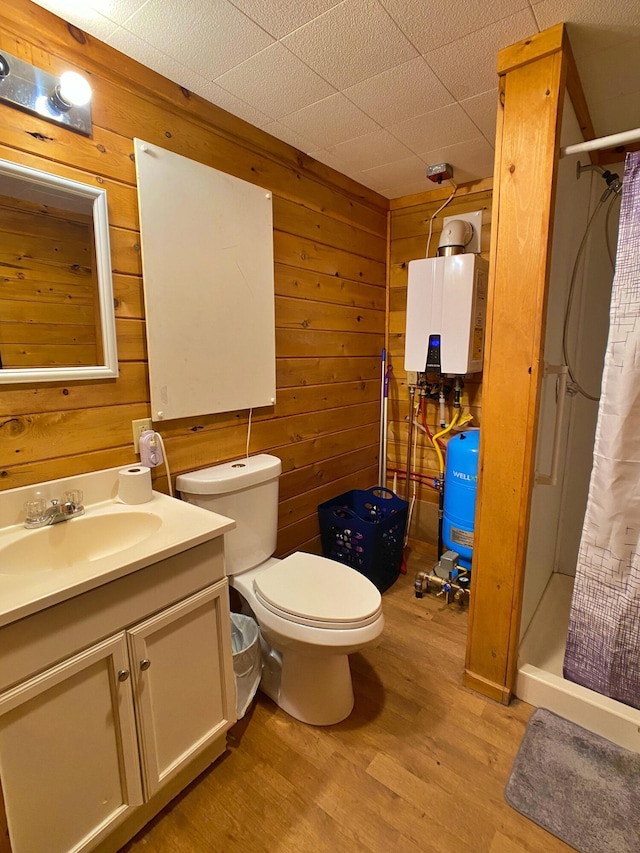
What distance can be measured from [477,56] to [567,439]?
167cm

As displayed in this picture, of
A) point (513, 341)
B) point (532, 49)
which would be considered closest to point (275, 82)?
point (532, 49)

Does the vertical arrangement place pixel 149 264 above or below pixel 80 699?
above

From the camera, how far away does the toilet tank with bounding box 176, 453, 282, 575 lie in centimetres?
158

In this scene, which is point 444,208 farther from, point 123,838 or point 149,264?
point 123,838

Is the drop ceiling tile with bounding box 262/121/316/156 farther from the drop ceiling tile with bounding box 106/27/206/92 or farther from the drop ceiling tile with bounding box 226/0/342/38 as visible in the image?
Answer: the drop ceiling tile with bounding box 226/0/342/38

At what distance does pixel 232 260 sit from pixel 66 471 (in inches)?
39.9

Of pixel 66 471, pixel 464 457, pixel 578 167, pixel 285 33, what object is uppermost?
pixel 285 33

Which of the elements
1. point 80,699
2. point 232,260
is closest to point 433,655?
point 80,699

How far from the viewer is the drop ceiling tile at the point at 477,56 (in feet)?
4.17

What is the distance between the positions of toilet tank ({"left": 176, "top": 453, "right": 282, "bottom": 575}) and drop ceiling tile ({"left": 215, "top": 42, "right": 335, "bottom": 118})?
4.55 feet

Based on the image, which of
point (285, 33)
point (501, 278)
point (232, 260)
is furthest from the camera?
point (232, 260)

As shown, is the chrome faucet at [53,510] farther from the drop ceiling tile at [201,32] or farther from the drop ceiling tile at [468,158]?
the drop ceiling tile at [468,158]

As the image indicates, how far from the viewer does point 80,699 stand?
3.24ft

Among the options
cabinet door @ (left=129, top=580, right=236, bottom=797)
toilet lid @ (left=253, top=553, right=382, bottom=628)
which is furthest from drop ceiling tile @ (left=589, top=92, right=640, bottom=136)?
cabinet door @ (left=129, top=580, right=236, bottom=797)
